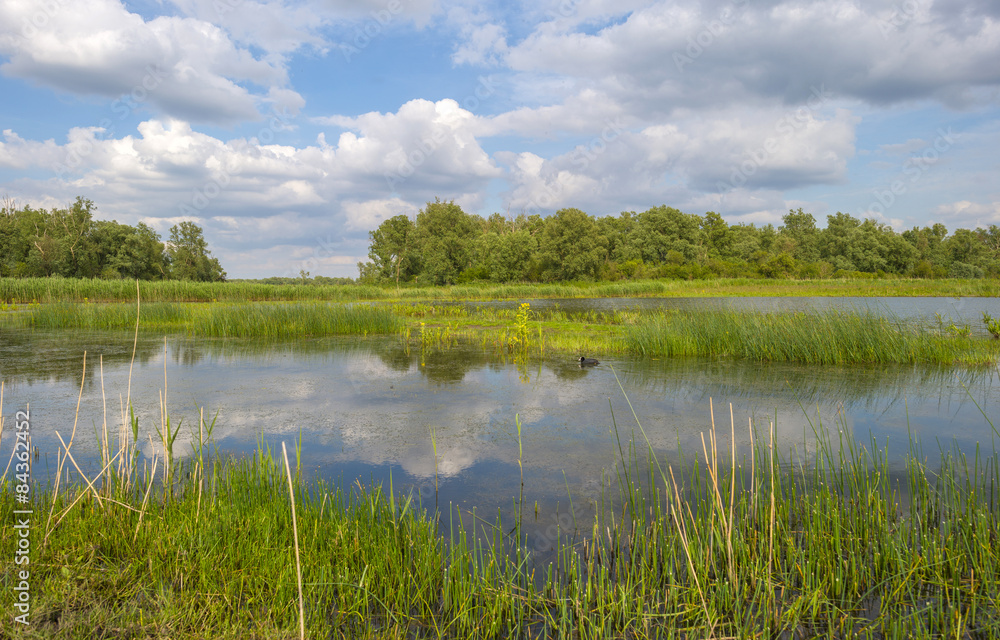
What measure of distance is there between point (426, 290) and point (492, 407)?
29.2 meters

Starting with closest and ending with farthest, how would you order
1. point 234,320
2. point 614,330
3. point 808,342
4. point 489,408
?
point 489,408, point 808,342, point 614,330, point 234,320

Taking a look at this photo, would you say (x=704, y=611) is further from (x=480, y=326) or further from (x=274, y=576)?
(x=480, y=326)

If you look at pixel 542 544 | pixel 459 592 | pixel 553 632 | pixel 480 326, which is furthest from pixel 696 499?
pixel 480 326

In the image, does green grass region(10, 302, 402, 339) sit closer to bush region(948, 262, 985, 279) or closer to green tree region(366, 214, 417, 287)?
green tree region(366, 214, 417, 287)

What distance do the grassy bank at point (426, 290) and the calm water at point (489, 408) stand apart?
17.1m

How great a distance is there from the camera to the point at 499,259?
49938 mm

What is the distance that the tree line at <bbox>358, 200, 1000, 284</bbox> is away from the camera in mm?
48688

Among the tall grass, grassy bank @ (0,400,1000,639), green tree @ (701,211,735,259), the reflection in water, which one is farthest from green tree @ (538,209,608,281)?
grassy bank @ (0,400,1000,639)

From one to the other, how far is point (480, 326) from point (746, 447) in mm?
11758

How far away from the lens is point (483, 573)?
2705 mm

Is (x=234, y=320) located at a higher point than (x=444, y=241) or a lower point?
lower

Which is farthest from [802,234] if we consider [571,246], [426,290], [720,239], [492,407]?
[492,407]

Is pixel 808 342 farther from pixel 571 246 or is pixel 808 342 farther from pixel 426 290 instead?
pixel 571 246
